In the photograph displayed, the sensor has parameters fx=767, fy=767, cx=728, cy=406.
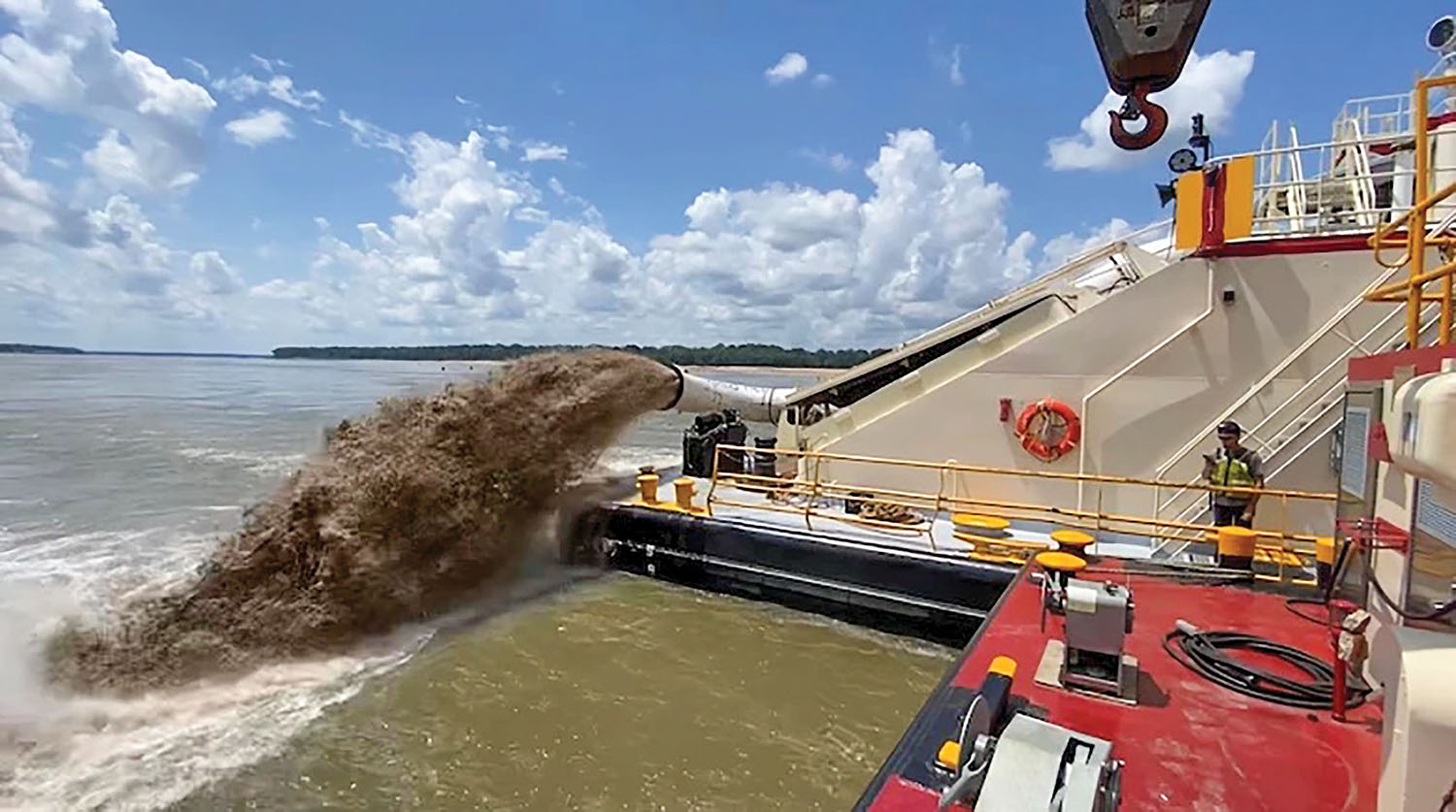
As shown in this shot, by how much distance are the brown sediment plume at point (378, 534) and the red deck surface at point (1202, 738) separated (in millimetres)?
5293

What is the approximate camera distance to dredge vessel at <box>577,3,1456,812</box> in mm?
2551

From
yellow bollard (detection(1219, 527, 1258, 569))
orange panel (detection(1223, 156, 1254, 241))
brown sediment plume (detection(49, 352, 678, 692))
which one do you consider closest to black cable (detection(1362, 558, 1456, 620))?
yellow bollard (detection(1219, 527, 1258, 569))

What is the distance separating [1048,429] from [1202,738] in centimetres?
523

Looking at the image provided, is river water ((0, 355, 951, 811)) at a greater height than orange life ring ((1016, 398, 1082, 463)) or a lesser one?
lesser

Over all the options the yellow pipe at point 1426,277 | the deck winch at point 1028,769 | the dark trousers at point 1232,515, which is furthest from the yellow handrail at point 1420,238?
the dark trousers at point 1232,515

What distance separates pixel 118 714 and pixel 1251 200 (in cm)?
990

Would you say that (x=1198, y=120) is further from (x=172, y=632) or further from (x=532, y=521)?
(x=172, y=632)

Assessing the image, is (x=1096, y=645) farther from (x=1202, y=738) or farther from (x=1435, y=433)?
(x=1435, y=433)

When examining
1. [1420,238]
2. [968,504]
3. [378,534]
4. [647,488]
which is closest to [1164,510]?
[968,504]

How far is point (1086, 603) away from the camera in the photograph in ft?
10.6

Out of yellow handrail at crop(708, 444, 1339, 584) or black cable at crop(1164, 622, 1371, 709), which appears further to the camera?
yellow handrail at crop(708, 444, 1339, 584)

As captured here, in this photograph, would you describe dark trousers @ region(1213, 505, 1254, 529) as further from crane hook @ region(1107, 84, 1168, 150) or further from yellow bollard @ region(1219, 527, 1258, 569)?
crane hook @ region(1107, 84, 1168, 150)

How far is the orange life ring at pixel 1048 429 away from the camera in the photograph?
307 inches

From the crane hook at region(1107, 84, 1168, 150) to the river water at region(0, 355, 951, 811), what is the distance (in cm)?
378
